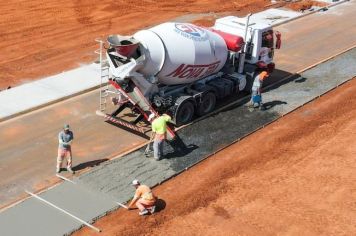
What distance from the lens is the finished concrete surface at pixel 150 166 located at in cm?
1383

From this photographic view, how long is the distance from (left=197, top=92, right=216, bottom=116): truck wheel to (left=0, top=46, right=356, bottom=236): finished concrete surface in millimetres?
406

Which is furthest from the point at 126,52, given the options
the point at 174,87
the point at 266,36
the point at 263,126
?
the point at 266,36

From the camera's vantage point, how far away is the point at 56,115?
63.9 ft

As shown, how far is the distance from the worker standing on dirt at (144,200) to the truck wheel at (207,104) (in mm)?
5944

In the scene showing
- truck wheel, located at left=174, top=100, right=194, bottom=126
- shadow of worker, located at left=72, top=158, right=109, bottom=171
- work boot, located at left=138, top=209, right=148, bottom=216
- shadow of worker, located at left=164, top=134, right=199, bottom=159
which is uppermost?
truck wheel, located at left=174, top=100, right=194, bottom=126

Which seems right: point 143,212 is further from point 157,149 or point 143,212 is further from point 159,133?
point 159,133

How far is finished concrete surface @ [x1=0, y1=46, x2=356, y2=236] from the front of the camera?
13828 millimetres

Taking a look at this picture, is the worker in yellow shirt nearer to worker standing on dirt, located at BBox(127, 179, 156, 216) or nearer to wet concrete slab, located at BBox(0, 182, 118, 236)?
worker standing on dirt, located at BBox(127, 179, 156, 216)

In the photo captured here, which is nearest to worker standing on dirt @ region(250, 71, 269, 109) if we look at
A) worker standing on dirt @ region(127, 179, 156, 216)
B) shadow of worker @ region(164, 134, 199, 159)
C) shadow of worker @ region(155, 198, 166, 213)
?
shadow of worker @ region(164, 134, 199, 159)

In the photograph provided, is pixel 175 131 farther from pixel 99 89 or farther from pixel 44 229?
pixel 44 229

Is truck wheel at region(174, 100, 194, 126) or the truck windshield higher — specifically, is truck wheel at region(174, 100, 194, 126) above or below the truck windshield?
below

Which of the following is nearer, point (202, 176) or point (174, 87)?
point (202, 176)

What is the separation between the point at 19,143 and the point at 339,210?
34.2 feet

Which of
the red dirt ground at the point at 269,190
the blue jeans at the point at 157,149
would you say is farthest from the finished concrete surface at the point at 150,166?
the red dirt ground at the point at 269,190
